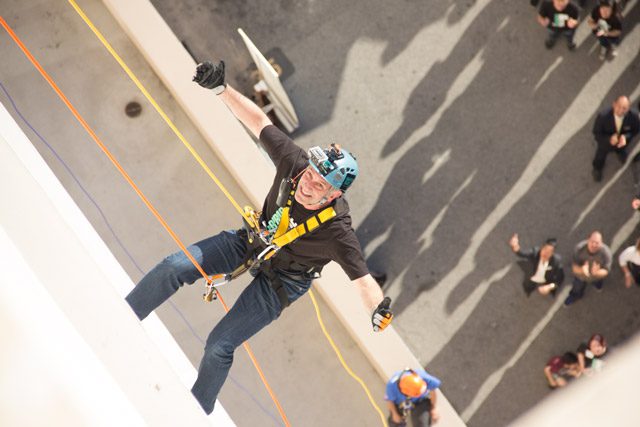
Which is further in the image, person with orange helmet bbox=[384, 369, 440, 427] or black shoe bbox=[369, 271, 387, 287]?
black shoe bbox=[369, 271, 387, 287]

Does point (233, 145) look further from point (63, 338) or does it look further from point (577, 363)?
point (577, 363)

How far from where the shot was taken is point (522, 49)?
7156 millimetres

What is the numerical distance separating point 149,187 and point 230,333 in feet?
5.89

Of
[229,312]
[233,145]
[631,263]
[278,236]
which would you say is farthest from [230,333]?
[631,263]

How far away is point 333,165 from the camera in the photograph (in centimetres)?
412

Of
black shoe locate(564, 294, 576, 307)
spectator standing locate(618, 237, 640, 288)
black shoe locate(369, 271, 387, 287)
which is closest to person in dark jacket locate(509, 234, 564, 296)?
black shoe locate(564, 294, 576, 307)

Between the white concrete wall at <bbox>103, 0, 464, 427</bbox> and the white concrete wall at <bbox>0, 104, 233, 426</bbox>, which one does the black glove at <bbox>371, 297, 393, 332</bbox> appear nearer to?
the white concrete wall at <bbox>0, 104, 233, 426</bbox>

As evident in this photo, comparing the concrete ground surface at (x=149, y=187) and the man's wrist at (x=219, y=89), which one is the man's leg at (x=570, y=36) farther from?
the man's wrist at (x=219, y=89)

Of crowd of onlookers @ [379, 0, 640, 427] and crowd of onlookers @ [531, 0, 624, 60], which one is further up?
crowd of onlookers @ [531, 0, 624, 60]

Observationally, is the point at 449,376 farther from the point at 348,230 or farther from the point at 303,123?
the point at 348,230

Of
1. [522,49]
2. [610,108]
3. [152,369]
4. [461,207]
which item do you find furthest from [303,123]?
[152,369]

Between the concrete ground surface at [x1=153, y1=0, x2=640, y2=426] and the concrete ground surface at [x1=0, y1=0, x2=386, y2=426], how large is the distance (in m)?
1.04

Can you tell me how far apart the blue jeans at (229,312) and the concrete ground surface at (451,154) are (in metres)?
2.41

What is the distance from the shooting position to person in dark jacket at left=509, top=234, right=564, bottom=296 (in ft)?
22.1
